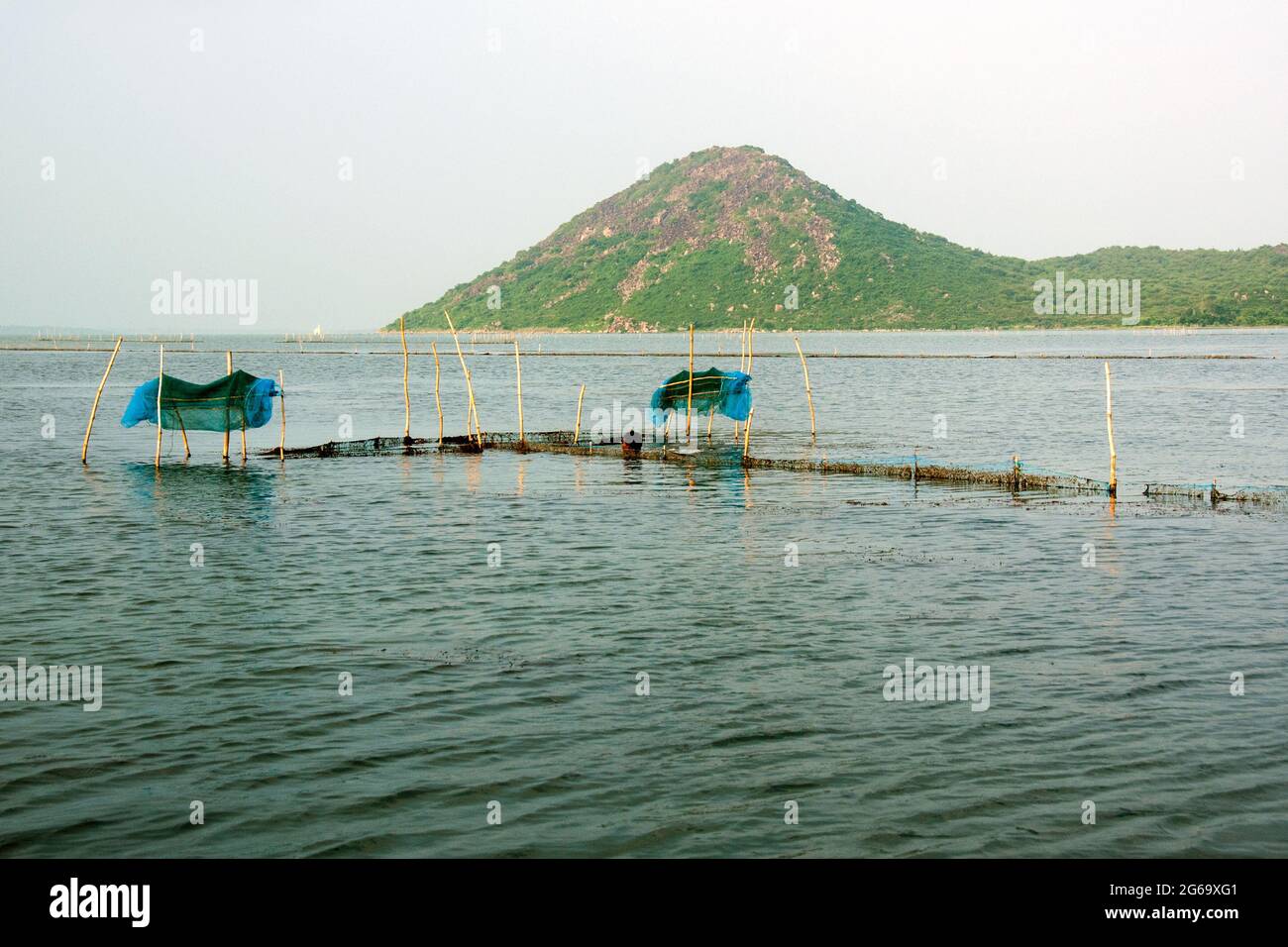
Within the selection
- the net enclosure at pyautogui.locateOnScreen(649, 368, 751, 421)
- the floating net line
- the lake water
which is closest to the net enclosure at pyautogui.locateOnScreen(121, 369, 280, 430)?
the lake water

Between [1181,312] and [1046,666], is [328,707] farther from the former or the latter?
[1181,312]

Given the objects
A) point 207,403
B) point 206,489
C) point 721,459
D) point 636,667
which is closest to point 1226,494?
point 721,459

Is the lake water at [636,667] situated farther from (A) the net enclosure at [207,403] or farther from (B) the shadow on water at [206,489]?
(A) the net enclosure at [207,403]

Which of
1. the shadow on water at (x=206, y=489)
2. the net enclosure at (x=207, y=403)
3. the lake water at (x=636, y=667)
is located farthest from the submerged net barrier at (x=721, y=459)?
the shadow on water at (x=206, y=489)

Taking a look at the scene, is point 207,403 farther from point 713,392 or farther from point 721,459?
point 713,392

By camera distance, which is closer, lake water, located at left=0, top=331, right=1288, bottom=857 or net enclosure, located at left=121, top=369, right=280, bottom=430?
lake water, located at left=0, top=331, right=1288, bottom=857

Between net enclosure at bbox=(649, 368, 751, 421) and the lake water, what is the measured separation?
749 cm

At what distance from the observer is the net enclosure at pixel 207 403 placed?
2966cm

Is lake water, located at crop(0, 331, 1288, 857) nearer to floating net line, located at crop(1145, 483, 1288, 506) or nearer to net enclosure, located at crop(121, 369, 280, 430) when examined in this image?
floating net line, located at crop(1145, 483, 1288, 506)

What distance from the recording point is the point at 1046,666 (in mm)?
11867

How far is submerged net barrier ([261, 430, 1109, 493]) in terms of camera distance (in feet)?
85.1

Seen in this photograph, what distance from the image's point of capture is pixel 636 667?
12.0m
